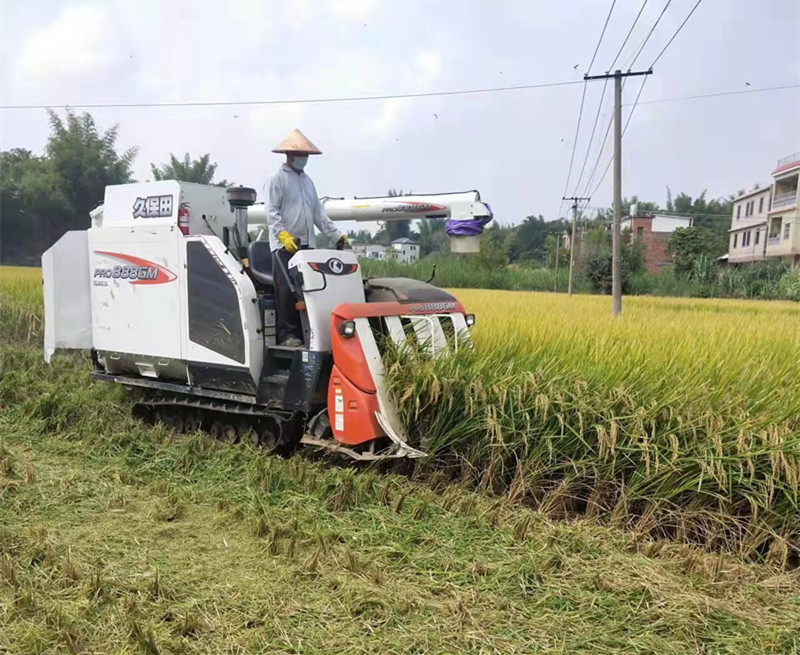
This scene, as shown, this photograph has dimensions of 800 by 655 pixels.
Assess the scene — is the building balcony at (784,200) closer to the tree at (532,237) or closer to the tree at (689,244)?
the tree at (689,244)

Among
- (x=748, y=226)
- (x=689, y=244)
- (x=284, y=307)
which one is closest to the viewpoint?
(x=284, y=307)

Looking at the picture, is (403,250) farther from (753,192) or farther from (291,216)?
(753,192)

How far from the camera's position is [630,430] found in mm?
3887

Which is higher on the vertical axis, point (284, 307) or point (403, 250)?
point (403, 250)

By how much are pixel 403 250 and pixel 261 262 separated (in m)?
10.7

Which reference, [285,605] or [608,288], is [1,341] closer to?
[285,605]

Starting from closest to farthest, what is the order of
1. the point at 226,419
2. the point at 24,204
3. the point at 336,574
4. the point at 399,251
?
the point at 336,574, the point at 226,419, the point at 24,204, the point at 399,251

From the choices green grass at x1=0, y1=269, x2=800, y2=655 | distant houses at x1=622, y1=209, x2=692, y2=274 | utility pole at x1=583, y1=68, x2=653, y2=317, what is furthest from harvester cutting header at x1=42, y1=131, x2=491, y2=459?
distant houses at x1=622, y1=209, x2=692, y2=274

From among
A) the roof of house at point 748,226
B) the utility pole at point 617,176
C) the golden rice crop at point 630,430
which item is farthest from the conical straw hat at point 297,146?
the roof of house at point 748,226

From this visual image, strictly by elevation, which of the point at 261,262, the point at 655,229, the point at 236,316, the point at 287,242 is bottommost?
the point at 236,316

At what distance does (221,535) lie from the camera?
3.59 meters

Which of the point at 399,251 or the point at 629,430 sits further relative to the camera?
the point at 399,251

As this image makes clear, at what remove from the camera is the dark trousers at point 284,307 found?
4.90 meters

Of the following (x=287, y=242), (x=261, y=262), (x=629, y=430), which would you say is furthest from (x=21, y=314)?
(x=629, y=430)
